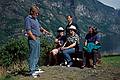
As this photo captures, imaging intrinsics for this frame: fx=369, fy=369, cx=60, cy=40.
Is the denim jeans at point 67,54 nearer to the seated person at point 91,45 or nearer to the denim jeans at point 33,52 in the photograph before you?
the seated person at point 91,45

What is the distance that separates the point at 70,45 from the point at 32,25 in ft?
8.74

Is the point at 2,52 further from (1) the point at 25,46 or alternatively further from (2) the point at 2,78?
(2) the point at 2,78

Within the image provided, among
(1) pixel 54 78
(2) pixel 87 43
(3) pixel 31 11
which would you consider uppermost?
(3) pixel 31 11

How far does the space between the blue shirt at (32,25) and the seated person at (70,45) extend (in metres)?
2.18

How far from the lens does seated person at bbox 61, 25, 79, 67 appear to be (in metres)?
13.8

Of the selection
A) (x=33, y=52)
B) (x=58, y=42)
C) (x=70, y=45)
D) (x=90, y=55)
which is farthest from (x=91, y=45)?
(x=33, y=52)

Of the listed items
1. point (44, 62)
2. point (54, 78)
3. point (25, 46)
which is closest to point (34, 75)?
point (54, 78)

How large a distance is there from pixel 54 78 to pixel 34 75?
66 cm

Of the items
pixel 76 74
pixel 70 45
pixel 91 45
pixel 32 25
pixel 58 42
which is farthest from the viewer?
pixel 58 42

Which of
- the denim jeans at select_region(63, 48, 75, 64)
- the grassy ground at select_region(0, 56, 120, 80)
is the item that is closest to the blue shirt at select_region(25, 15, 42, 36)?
the grassy ground at select_region(0, 56, 120, 80)

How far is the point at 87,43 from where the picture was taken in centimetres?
1393

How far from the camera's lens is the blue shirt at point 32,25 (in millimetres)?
11461

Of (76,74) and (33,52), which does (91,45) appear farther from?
(33,52)

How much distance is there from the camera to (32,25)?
11641 mm
